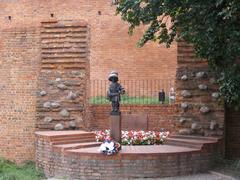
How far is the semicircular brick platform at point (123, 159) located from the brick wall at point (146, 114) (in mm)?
4340

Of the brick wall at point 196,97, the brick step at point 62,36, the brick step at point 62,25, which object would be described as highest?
the brick step at point 62,25

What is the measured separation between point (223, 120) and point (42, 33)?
5299 mm

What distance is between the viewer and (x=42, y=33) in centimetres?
1319

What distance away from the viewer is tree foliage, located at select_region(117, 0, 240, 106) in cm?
840

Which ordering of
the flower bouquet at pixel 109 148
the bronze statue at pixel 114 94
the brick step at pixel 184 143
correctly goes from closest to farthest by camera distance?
the flower bouquet at pixel 109 148
the brick step at pixel 184 143
the bronze statue at pixel 114 94

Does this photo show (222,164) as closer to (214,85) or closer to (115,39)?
(214,85)

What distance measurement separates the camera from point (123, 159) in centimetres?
993

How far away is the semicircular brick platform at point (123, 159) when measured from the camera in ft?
32.6

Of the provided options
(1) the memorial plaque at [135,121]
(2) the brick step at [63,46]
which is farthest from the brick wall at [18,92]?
(1) the memorial plaque at [135,121]

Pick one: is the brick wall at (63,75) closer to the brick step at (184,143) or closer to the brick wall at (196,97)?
the brick step at (184,143)

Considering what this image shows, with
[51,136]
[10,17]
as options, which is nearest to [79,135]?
[51,136]

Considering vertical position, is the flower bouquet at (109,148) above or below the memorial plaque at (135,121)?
below

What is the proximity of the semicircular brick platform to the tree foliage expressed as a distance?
5.28ft

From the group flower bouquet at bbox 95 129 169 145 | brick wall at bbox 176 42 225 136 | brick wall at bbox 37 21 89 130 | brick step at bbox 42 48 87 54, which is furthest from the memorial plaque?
brick step at bbox 42 48 87 54
